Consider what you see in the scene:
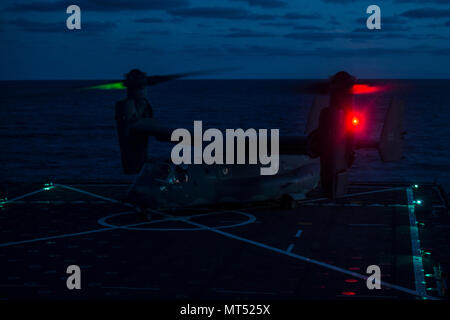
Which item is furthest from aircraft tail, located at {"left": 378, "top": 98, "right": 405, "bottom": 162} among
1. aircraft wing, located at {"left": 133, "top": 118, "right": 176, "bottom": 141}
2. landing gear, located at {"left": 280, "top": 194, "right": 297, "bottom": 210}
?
aircraft wing, located at {"left": 133, "top": 118, "right": 176, "bottom": 141}

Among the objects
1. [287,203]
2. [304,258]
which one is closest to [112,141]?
[287,203]

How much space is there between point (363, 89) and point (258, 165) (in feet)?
50.5

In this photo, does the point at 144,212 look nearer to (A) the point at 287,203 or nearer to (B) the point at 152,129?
(B) the point at 152,129

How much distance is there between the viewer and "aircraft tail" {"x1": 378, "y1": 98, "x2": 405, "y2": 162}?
26.0 metres

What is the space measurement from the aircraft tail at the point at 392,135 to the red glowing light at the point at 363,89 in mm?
5618

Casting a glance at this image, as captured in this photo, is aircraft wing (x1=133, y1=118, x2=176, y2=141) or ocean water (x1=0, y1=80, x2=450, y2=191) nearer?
aircraft wing (x1=133, y1=118, x2=176, y2=141)

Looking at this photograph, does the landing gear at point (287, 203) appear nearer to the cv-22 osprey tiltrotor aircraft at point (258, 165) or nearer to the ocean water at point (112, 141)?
the cv-22 osprey tiltrotor aircraft at point (258, 165)

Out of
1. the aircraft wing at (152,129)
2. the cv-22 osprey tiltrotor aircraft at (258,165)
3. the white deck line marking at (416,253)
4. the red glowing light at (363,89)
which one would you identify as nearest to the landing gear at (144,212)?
the cv-22 osprey tiltrotor aircraft at (258,165)

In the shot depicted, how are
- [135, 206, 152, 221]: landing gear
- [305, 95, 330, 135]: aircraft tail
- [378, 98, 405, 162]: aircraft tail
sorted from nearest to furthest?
[378, 98, 405, 162]: aircraft tail
[305, 95, 330, 135]: aircraft tail
[135, 206, 152, 221]: landing gear

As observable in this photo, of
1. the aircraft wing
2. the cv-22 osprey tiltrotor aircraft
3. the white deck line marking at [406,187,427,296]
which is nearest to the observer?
the cv-22 osprey tiltrotor aircraft

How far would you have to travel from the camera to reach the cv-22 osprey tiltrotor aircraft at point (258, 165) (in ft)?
68.9

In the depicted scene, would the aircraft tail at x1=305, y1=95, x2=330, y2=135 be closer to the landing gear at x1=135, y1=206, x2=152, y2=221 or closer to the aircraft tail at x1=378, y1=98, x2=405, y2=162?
the aircraft tail at x1=378, y1=98, x2=405, y2=162

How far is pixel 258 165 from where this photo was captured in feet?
115
